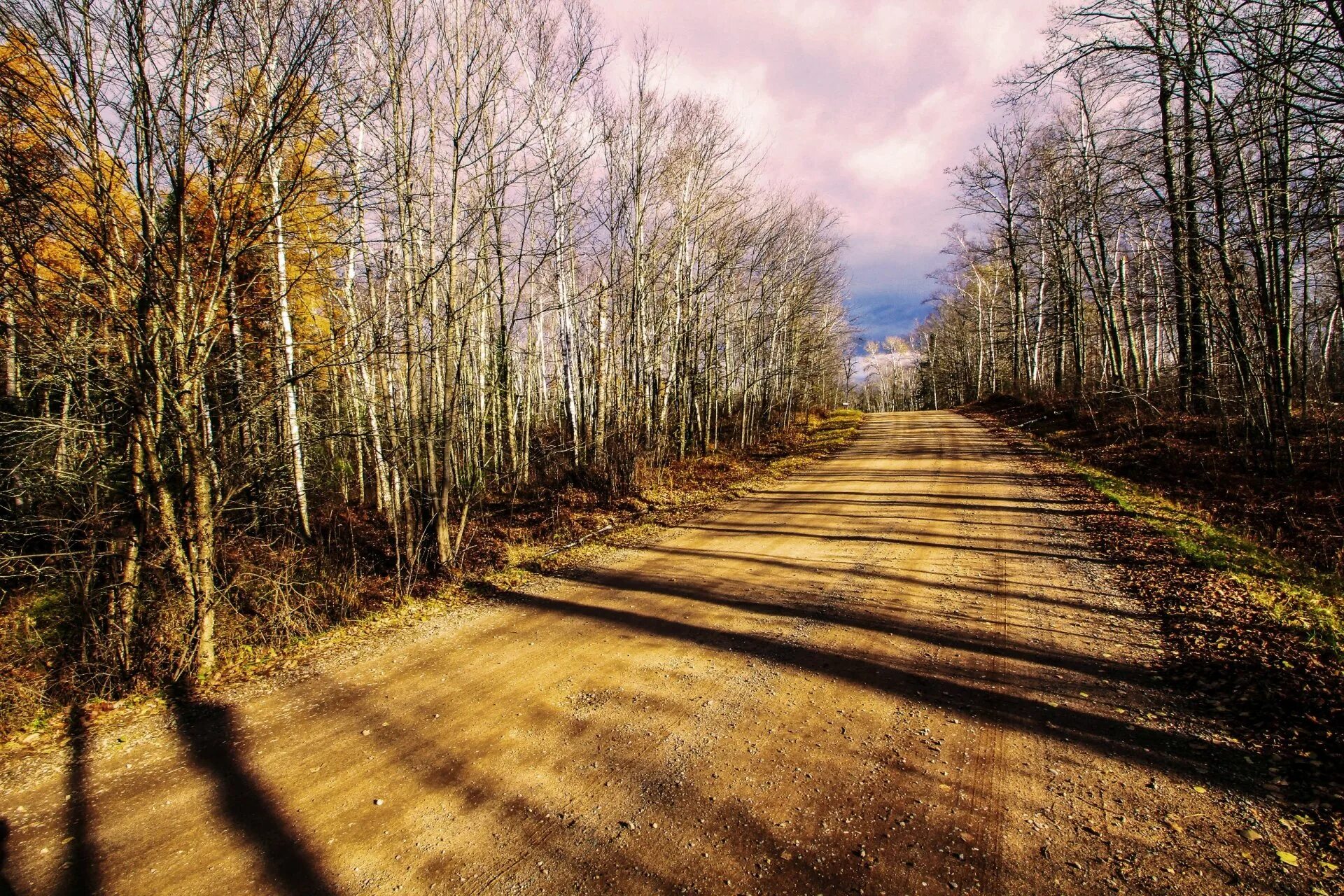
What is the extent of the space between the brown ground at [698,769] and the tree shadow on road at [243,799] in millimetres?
17

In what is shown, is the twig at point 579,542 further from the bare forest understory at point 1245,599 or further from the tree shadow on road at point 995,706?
the bare forest understory at point 1245,599

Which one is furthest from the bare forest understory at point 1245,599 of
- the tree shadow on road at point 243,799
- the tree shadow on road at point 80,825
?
the tree shadow on road at point 80,825

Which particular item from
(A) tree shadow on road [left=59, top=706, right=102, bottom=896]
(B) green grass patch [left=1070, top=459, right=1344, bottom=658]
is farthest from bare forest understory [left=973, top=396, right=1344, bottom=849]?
(A) tree shadow on road [left=59, top=706, right=102, bottom=896]

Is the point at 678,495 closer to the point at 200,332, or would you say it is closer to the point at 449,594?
the point at 449,594

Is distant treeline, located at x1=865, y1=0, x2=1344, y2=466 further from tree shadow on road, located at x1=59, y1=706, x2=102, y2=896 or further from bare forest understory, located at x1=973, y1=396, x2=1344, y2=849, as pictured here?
tree shadow on road, located at x1=59, y1=706, x2=102, y2=896

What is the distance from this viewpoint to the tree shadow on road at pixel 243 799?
285cm

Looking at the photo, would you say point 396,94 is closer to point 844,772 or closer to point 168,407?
point 168,407

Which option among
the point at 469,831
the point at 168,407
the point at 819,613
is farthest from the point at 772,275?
the point at 469,831

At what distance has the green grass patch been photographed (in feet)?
16.9

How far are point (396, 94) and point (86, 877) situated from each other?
28.8 ft

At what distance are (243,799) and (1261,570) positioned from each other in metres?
10.2

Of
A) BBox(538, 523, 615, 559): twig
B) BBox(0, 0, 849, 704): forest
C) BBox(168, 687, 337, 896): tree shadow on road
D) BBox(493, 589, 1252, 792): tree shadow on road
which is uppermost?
BBox(0, 0, 849, 704): forest

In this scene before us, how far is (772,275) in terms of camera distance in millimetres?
22125

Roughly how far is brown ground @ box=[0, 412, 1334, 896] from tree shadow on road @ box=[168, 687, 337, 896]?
0.06 ft
